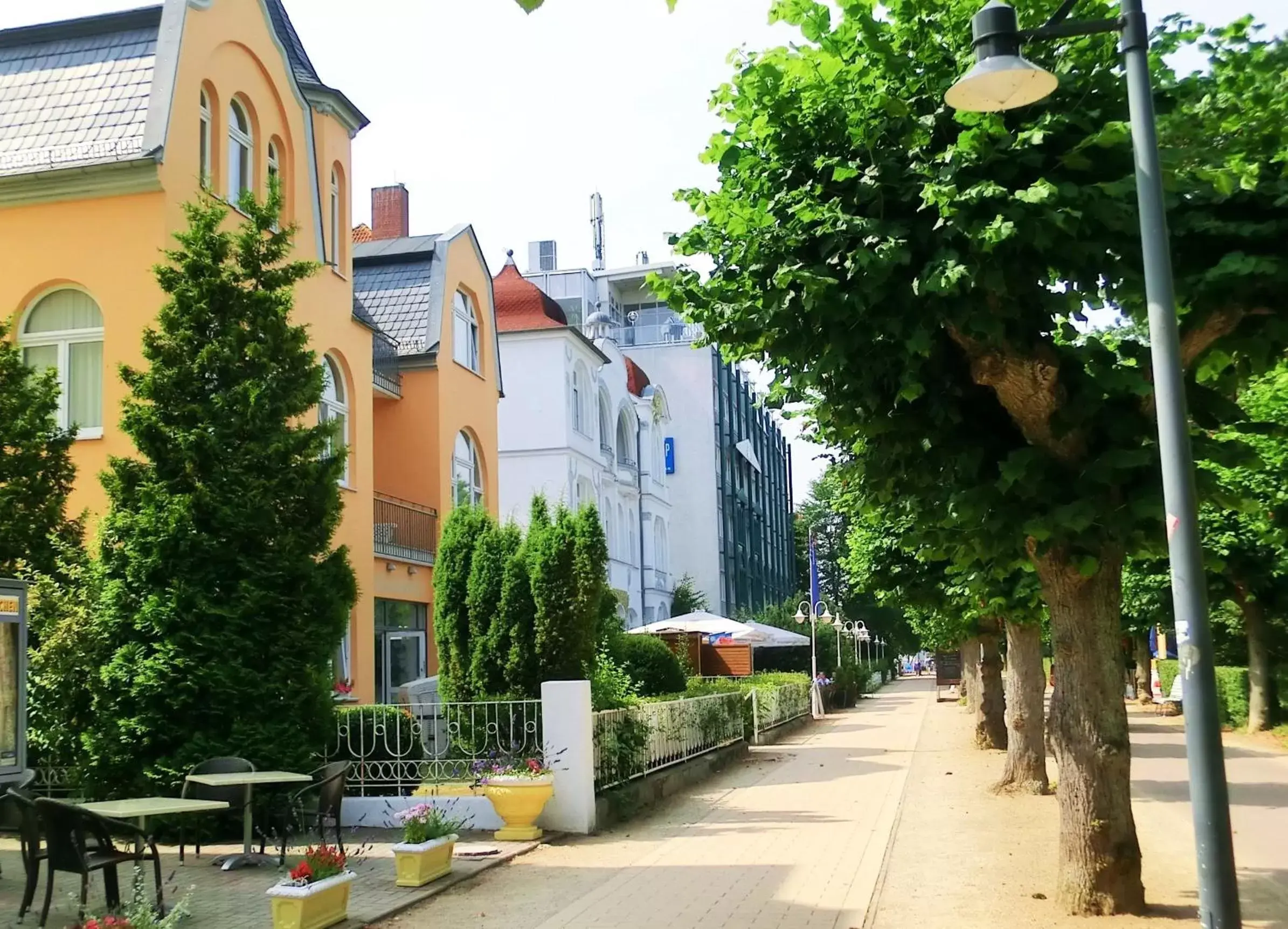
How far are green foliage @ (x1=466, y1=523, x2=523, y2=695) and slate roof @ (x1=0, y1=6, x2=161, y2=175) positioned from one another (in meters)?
6.64

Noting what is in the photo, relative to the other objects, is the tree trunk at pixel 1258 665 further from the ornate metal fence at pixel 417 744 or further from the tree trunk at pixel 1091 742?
the tree trunk at pixel 1091 742

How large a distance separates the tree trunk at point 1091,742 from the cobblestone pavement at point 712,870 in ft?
5.27

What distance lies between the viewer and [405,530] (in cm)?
2484

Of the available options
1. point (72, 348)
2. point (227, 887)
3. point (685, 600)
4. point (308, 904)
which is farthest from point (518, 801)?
point (685, 600)

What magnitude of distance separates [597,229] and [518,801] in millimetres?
53747

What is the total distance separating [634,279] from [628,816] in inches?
1891

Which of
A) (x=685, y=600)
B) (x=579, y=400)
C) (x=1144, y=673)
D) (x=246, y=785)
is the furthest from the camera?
(x=685, y=600)

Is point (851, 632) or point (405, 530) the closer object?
point (405, 530)

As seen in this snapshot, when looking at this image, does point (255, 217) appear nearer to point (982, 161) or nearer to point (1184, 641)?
point (982, 161)

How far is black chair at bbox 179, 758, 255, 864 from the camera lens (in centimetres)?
1153

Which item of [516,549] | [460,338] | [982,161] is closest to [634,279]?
[460,338]

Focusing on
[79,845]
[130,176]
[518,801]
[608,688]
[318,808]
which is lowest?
[518,801]

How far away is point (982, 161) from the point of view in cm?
790

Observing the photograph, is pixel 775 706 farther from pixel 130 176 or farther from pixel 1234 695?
pixel 130 176
